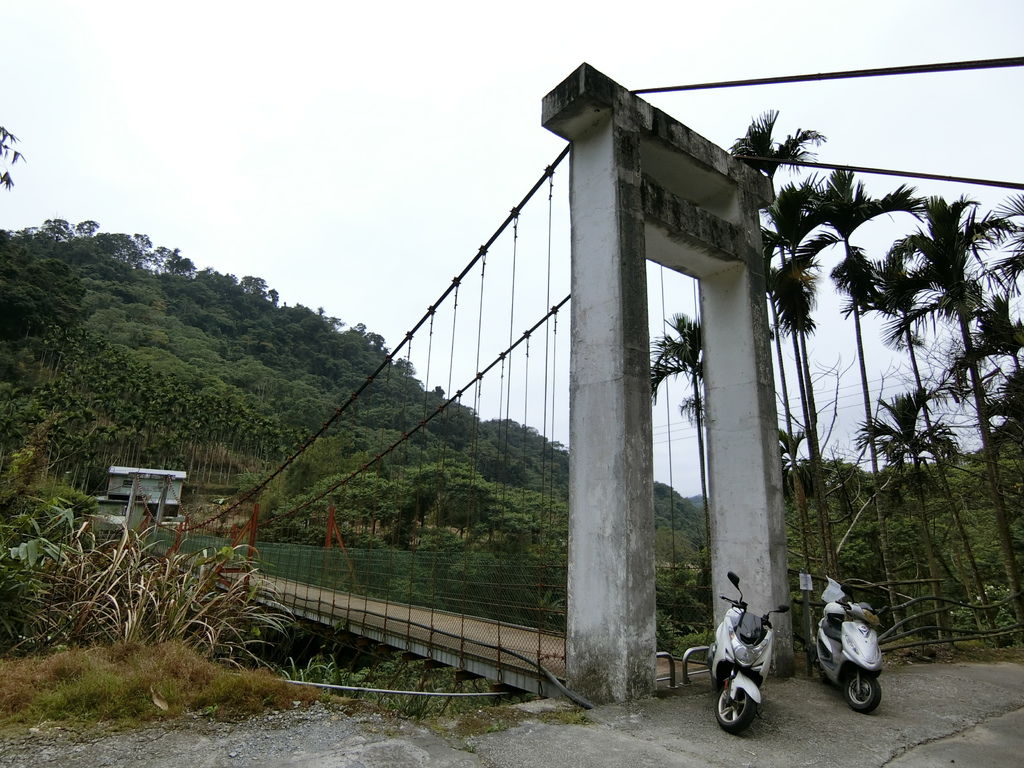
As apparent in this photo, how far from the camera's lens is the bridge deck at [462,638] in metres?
4.98

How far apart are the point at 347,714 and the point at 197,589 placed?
6.35ft

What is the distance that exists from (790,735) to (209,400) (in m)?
48.3

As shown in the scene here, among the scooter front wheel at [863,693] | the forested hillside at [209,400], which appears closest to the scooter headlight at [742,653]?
the scooter front wheel at [863,693]

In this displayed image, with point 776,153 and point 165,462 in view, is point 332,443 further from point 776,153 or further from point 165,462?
point 776,153

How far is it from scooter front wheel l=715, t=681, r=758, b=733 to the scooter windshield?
0.82ft

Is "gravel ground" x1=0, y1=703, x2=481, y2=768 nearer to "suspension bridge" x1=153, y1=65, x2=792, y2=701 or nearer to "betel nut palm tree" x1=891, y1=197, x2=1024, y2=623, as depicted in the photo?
"suspension bridge" x1=153, y1=65, x2=792, y2=701

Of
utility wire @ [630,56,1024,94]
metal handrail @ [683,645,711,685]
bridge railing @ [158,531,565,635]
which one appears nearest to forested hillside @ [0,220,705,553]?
bridge railing @ [158,531,565,635]

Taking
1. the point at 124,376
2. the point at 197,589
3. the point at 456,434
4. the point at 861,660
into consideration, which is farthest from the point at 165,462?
the point at 861,660

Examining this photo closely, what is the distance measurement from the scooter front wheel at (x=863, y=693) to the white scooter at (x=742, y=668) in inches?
31.6

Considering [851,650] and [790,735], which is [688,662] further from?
[790,735]

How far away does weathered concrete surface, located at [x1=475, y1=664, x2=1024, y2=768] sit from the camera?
2695mm

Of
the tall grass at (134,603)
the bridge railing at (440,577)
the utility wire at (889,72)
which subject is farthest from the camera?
the bridge railing at (440,577)

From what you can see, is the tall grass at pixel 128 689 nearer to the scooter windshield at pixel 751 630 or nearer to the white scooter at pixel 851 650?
the scooter windshield at pixel 751 630

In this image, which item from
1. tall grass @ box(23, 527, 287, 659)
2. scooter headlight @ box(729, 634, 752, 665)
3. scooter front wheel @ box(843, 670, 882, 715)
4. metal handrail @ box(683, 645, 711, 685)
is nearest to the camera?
scooter headlight @ box(729, 634, 752, 665)
